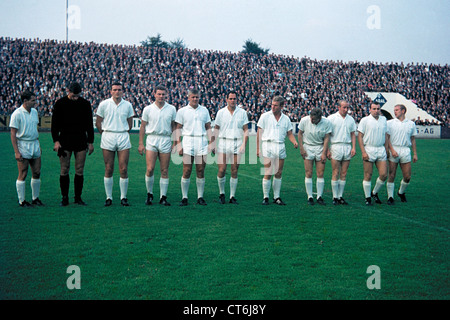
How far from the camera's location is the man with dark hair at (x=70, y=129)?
827cm

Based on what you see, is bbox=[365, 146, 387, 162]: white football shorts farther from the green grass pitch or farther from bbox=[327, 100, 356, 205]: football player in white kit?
the green grass pitch

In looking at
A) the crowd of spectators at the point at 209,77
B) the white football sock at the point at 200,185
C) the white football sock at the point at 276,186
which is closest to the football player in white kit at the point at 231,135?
the white football sock at the point at 200,185

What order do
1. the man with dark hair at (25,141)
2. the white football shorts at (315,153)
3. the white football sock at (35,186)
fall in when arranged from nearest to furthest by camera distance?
1. the man with dark hair at (25,141)
2. the white football sock at (35,186)
3. the white football shorts at (315,153)

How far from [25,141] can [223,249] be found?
4.56m

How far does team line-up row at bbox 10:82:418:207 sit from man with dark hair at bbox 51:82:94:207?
0.06ft

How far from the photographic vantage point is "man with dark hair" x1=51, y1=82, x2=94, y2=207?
27.1 ft

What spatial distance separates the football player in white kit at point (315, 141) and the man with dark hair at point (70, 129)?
13.6 feet

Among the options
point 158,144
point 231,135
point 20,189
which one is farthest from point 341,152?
point 20,189

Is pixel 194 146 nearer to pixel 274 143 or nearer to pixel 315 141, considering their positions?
pixel 274 143

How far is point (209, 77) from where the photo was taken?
38.2 meters

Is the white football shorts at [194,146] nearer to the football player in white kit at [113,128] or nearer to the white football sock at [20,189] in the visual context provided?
the football player in white kit at [113,128]

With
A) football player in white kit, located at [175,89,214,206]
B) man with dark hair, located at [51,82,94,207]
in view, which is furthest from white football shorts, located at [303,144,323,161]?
man with dark hair, located at [51,82,94,207]
